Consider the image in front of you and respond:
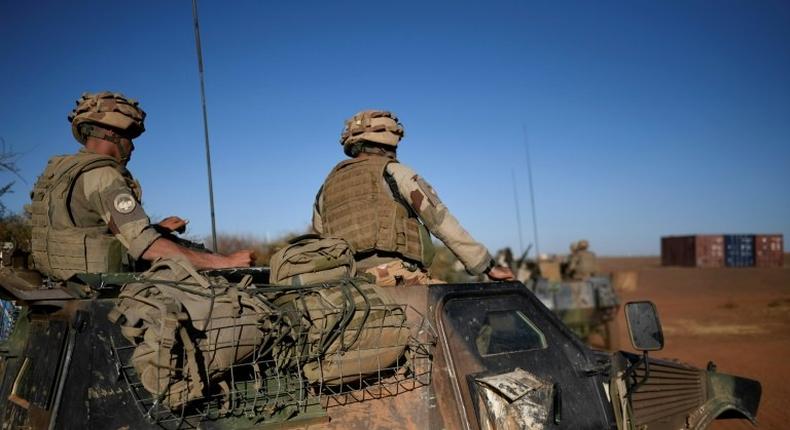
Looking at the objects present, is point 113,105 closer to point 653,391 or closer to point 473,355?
point 473,355

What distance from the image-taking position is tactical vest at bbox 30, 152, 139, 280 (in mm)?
3344

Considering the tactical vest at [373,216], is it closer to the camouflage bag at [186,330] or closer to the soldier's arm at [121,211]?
the soldier's arm at [121,211]

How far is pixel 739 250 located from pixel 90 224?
45.5 meters

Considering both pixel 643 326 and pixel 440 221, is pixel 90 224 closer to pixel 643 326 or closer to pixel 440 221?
pixel 440 221

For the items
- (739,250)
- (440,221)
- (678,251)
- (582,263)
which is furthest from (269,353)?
(678,251)

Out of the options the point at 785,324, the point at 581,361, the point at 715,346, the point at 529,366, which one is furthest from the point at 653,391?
the point at 785,324

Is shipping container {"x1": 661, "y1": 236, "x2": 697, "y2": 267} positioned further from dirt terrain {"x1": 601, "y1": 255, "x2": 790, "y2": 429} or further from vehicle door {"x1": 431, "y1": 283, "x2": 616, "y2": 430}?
vehicle door {"x1": 431, "y1": 283, "x2": 616, "y2": 430}

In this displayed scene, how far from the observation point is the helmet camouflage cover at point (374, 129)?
4.10m

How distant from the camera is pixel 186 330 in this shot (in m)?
2.11

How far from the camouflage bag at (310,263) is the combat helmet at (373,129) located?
1.26 meters

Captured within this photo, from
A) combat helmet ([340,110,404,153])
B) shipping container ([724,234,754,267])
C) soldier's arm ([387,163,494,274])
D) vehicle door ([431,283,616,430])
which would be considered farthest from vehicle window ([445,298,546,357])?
shipping container ([724,234,754,267])

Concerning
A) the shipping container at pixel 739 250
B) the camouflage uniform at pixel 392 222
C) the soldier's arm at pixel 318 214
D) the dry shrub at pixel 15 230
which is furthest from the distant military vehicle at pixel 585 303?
the shipping container at pixel 739 250

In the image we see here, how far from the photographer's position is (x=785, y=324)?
15898 mm

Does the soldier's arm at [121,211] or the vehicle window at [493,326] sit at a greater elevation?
the soldier's arm at [121,211]
